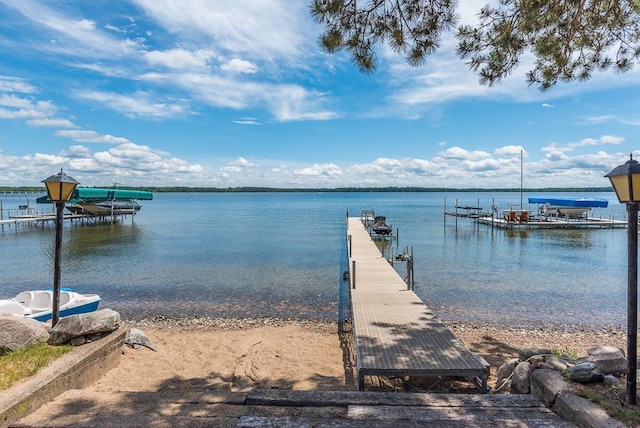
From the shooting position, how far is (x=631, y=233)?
3957 mm

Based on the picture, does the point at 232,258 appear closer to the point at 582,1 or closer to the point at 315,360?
the point at 315,360

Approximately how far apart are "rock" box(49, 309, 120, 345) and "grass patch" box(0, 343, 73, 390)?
0.15 meters

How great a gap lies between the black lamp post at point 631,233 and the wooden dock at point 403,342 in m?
1.94

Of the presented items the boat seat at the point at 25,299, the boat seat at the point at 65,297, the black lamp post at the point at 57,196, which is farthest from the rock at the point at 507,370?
the boat seat at the point at 25,299

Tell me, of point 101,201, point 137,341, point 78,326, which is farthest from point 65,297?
point 101,201

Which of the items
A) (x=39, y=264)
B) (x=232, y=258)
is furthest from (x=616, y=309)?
(x=39, y=264)

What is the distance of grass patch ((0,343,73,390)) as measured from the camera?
14.6ft

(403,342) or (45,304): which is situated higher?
(403,342)

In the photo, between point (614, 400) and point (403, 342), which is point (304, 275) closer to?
point (403, 342)

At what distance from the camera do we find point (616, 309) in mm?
12156

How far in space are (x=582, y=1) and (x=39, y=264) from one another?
23687 mm

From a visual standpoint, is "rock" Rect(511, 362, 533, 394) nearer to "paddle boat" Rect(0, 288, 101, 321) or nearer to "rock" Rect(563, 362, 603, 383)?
"rock" Rect(563, 362, 603, 383)

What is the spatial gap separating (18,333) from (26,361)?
Answer: 711mm

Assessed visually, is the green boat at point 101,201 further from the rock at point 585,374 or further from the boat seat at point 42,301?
the rock at point 585,374
